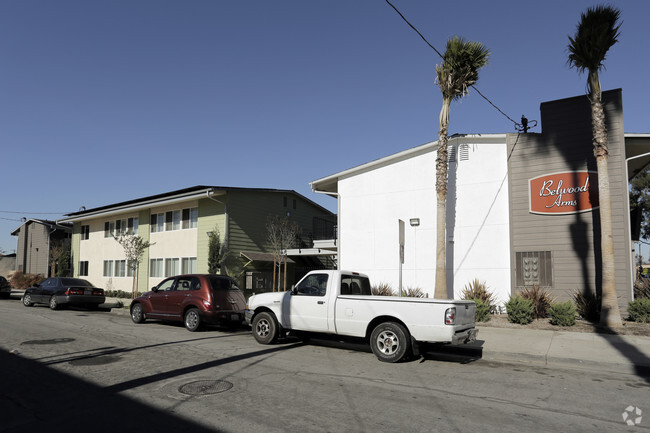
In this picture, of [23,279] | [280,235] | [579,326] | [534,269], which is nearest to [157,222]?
[280,235]

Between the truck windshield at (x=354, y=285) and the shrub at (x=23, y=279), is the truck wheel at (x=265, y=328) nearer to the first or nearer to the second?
the truck windshield at (x=354, y=285)

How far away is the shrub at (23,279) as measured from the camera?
37.2 m

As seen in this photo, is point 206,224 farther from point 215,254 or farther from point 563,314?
point 563,314

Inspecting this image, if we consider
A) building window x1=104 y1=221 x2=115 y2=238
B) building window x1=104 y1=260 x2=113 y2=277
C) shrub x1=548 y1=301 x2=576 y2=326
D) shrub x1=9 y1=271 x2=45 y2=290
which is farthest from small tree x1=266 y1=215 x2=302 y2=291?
shrub x1=9 y1=271 x2=45 y2=290

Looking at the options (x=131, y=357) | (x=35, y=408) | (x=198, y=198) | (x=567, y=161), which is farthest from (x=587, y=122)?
(x=198, y=198)

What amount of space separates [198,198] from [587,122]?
60.3 ft

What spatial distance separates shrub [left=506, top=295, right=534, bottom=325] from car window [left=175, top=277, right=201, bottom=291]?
9382 mm

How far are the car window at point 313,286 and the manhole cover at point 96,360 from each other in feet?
13.0

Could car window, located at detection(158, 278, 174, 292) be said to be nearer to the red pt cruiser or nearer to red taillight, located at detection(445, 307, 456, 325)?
the red pt cruiser

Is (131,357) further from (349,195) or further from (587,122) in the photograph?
(587,122)

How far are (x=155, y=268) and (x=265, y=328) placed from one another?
18939 millimetres

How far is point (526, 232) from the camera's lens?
15336 mm

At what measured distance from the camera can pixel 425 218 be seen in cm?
1706

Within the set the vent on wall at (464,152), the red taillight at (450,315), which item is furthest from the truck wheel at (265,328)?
the vent on wall at (464,152)
